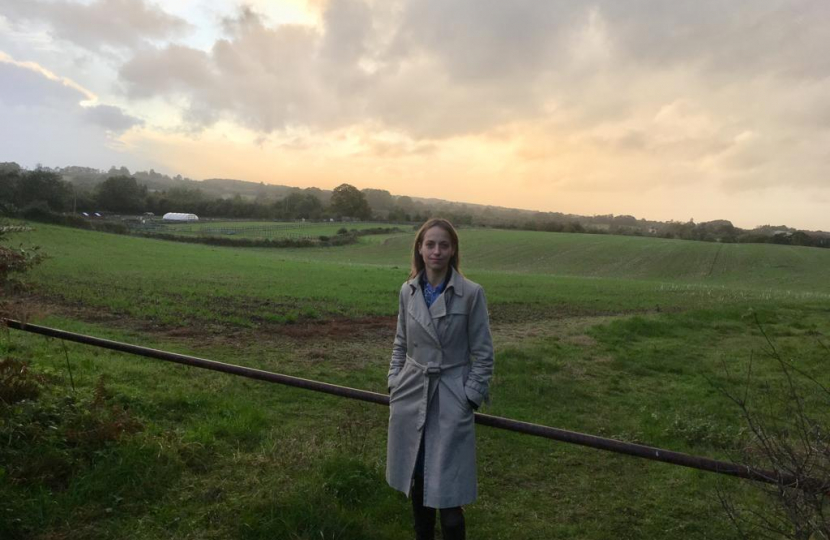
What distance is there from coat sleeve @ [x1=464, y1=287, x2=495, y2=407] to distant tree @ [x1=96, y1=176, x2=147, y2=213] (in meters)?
Result: 88.8

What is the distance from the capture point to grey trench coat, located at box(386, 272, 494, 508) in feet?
9.98

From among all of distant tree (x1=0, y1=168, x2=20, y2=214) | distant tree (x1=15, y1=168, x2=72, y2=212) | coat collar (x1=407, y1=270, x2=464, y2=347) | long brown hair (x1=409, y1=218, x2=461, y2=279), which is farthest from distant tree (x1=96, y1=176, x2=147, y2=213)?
coat collar (x1=407, y1=270, x2=464, y2=347)

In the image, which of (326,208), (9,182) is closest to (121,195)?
(9,182)

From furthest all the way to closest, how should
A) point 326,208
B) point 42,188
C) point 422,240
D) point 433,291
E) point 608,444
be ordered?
point 326,208, point 42,188, point 422,240, point 433,291, point 608,444

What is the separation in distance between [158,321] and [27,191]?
53.0 m

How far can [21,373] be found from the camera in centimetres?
447

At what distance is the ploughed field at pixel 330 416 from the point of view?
3748mm

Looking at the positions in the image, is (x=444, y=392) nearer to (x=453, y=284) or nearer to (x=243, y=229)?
(x=453, y=284)

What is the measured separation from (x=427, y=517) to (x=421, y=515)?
4 centimetres

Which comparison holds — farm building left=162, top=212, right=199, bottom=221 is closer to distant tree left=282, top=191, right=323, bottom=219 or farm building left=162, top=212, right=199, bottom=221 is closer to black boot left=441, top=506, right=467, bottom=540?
distant tree left=282, top=191, right=323, bottom=219

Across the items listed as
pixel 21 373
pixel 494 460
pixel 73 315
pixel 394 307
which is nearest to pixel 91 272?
pixel 73 315

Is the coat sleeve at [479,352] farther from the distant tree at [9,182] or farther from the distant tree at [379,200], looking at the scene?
the distant tree at [379,200]

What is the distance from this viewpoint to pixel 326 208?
101938 millimetres

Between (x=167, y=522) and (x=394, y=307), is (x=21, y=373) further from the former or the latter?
(x=394, y=307)
